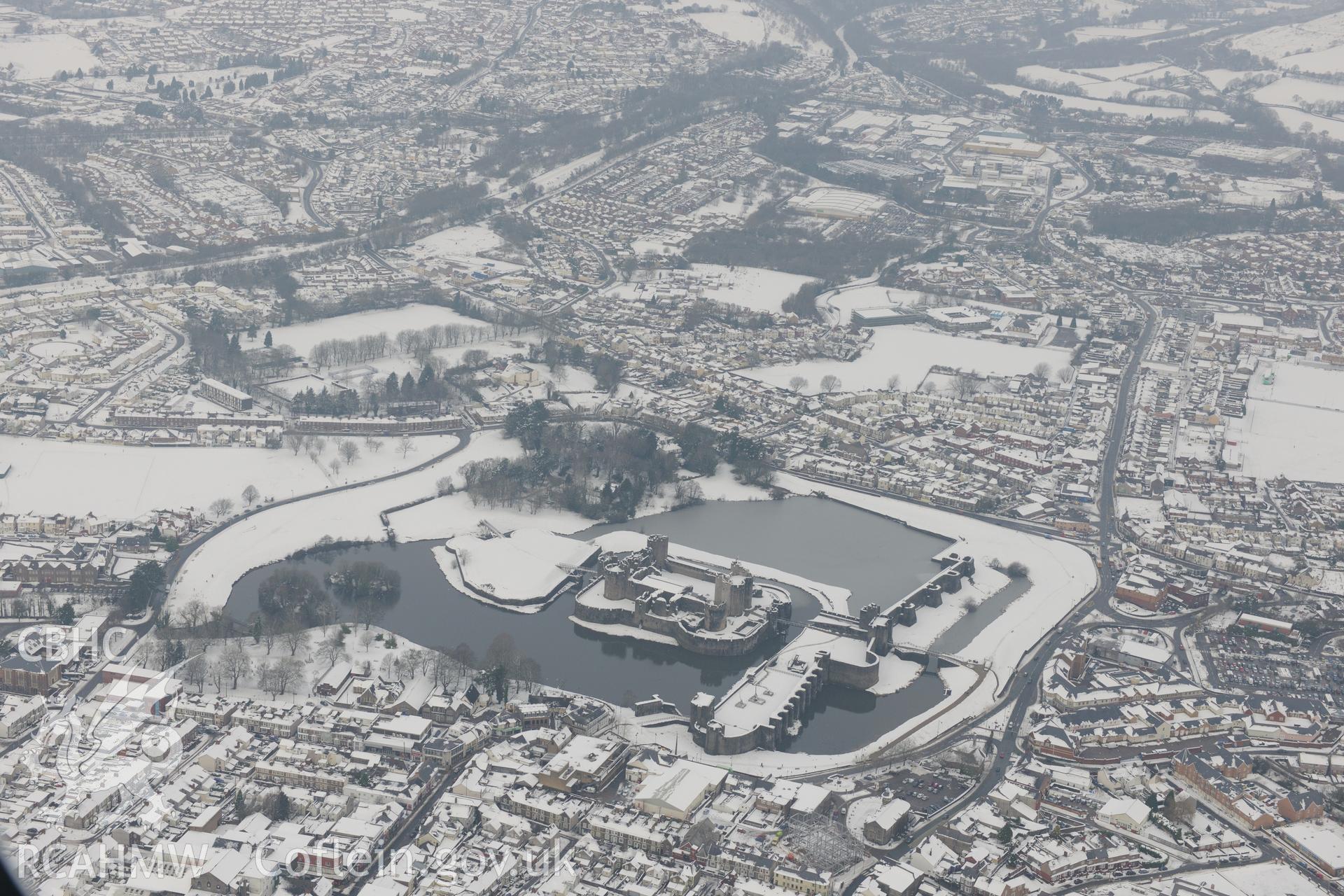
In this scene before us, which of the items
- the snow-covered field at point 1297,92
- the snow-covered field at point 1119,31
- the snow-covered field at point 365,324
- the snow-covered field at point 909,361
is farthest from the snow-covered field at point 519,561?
the snow-covered field at point 1119,31

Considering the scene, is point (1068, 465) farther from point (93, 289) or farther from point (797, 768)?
point (93, 289)

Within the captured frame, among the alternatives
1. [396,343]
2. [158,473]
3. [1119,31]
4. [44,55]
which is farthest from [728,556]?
[1119,31]

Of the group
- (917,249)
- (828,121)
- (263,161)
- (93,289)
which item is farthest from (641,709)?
(828,121)

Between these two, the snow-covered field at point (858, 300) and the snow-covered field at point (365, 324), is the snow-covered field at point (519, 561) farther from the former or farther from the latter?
the snow-covered field at point (858, 300)

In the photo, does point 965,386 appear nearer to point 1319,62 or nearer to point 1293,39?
point 1319,62

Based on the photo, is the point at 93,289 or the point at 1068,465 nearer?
the point at 1068,465
